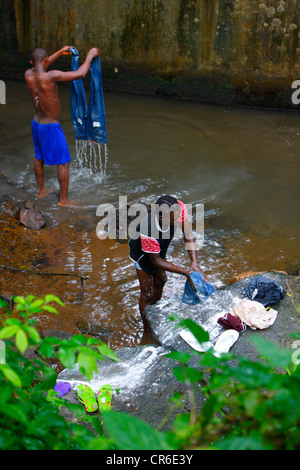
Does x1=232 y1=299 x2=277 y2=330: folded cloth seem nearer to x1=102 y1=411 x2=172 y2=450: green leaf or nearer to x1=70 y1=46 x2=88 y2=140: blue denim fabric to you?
x1=102 y1=411 x2=172 y2=450: green leaf

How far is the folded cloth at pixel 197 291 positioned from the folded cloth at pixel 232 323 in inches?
12.0

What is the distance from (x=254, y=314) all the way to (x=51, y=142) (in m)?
3.50

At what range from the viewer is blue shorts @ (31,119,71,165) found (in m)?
5.69

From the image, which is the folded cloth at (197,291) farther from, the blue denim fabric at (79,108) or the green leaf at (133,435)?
the blue denim fabric at (79,108)

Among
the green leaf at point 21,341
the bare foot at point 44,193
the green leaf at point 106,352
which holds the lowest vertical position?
the bare foot at point 44,193

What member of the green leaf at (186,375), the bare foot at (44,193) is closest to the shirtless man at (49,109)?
the bare foot at (44,193)

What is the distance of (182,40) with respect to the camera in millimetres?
8695

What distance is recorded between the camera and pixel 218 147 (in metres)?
7.59

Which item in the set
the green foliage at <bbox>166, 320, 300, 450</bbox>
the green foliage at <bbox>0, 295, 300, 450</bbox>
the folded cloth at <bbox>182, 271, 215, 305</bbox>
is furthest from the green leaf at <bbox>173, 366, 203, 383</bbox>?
the folded cloth at <bbox>182, 271, 215, 305</bbox>

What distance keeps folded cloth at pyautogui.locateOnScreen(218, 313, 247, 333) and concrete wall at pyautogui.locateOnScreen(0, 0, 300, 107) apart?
6461 mm

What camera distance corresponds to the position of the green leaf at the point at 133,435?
117cm

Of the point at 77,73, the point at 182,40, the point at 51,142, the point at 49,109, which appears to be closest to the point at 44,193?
the point at 51,142

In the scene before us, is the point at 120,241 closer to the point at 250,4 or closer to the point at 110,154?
the point at 110,154

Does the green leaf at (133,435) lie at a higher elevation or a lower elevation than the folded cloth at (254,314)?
higher
